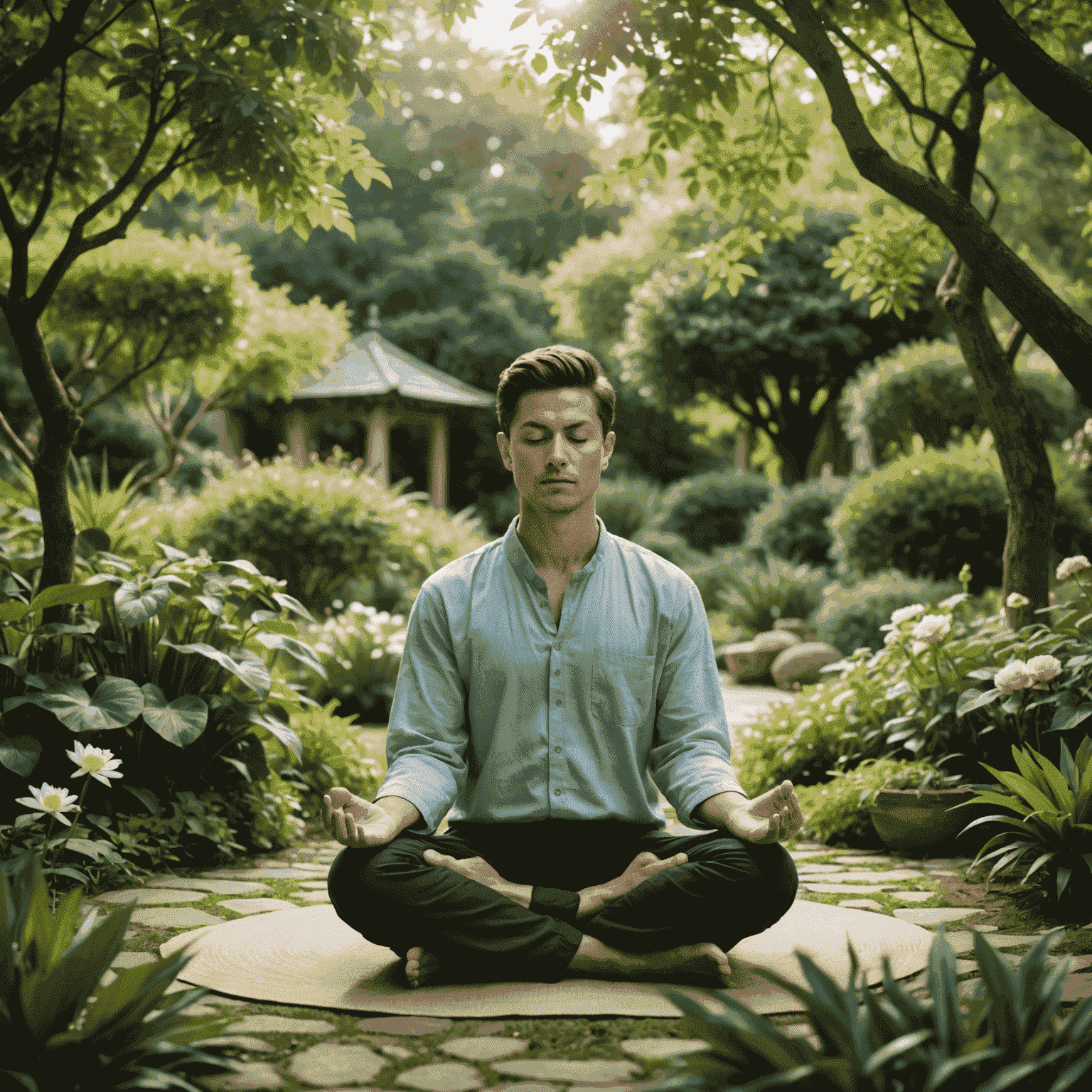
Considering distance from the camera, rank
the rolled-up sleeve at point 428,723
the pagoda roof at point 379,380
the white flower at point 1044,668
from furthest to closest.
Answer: the pagoda roof at point 379,380 < the white flower at point 1044,668 < the rolled-up sleeve at point 428,723

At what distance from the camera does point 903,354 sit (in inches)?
498

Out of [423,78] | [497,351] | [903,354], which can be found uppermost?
[423,78]

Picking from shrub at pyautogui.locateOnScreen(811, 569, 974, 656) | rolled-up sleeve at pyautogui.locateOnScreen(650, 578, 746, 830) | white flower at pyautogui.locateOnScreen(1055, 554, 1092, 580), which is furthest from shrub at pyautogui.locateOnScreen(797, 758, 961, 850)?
shrub at pyautogui.locateOnScreen(811, 569, 974, 656)

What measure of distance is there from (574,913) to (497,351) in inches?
886

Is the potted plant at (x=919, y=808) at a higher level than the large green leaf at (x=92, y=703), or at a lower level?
lower

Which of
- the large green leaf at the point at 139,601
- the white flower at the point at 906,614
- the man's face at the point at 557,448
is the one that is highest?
the man's face at the point at 557,448

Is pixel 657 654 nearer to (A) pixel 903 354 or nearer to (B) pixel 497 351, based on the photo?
(A) pixel 903 354

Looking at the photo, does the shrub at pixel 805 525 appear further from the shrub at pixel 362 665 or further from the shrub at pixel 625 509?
the shrub at pixel 362 665

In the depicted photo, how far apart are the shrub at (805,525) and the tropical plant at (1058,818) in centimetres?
1047

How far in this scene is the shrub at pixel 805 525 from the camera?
13727 mm

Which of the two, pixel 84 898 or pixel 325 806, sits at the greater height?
pixel 325 806

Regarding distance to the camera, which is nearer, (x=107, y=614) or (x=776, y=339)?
(x=107, y=614)

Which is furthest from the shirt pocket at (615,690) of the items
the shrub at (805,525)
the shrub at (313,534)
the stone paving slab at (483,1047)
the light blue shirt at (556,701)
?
the shrub at (805,525)

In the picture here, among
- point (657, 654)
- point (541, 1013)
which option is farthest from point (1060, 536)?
point (541, 1013)
